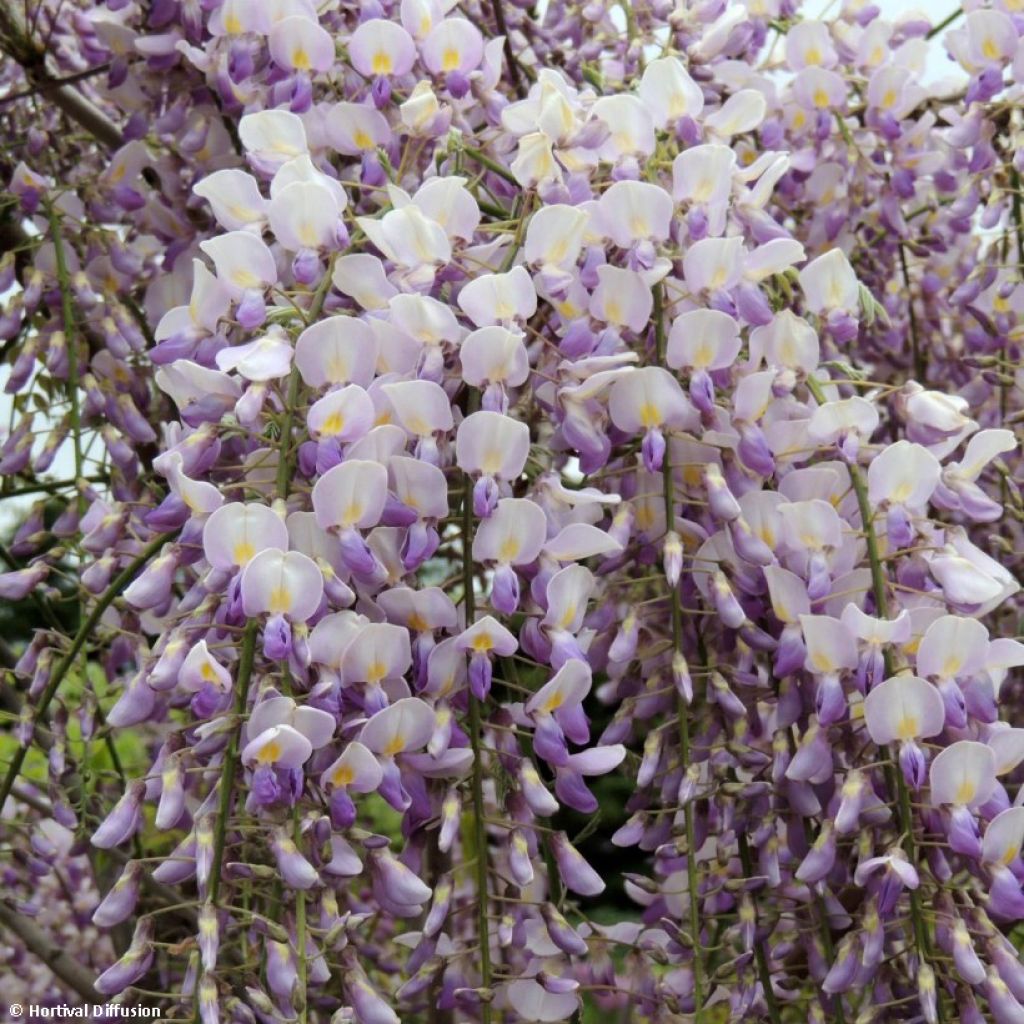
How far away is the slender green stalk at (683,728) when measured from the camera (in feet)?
4.35

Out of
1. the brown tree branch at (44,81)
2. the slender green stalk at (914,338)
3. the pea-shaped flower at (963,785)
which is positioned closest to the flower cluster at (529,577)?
the pea-shaped flower at (963,785)

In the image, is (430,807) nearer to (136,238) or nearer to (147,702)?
(147,702)

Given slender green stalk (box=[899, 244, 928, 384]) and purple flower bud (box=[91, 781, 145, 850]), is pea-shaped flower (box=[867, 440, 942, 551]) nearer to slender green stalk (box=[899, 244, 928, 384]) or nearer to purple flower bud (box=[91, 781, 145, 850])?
purple flower bud (box=[91, 781, 145, 850])

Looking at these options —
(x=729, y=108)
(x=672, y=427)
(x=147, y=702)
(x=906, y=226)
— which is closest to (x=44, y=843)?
(x=147, y=702)

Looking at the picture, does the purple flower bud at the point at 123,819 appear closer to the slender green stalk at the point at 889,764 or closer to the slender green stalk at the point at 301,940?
the slender green stalk at the point at 301,940

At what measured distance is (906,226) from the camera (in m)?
2.20

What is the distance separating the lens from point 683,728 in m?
1.38

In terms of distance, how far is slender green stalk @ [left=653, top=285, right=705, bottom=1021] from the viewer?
1.33 m

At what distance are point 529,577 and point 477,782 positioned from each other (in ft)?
0.59

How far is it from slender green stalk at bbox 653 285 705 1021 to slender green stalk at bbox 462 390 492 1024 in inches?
7.5

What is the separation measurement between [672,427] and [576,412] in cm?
9

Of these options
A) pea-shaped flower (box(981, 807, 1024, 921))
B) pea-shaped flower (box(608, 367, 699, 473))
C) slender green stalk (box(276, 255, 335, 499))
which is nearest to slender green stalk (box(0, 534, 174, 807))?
slender green stalk (box(276, 255, 335, 499))

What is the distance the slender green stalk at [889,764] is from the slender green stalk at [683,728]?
167mm

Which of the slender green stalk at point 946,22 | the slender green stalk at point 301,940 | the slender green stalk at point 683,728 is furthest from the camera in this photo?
the slender green stalk at point 946,22
